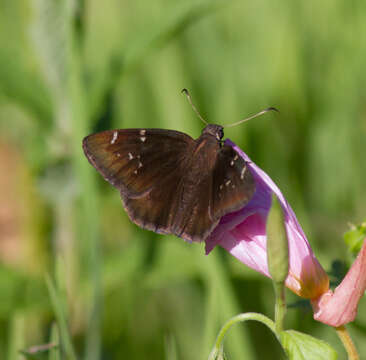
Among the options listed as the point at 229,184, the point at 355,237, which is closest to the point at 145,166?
the point at 229,184

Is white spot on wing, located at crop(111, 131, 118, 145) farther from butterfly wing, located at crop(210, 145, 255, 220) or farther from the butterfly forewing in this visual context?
butterfly wing, located at crop(210, 145, 255, 220)

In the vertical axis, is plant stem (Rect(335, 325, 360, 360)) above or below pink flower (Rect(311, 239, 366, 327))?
below

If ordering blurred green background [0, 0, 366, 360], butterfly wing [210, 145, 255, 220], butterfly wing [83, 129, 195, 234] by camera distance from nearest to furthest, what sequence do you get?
butterfly wing [210, 145, 255, 220] → butterfly wing [83, 129, 195, 234] → blurred green background [0, 0, 366, 360]

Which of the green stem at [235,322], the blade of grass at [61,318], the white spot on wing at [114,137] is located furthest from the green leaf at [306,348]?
the white spot on wing at [114,137]

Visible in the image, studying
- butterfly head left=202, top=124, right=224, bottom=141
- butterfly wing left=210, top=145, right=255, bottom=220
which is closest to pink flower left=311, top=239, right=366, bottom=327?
butterfly wing left=210, top=145, right=255, bottom=220

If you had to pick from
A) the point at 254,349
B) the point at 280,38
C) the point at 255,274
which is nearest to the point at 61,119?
the point at 255,274

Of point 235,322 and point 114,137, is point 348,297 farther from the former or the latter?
point 114,137
